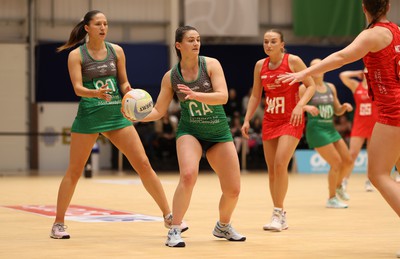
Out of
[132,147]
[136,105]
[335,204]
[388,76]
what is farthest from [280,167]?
[335,204]

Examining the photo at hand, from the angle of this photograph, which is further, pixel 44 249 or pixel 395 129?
pixel 44 249

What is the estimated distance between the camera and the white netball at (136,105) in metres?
7.47

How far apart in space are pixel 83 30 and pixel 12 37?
669 inches

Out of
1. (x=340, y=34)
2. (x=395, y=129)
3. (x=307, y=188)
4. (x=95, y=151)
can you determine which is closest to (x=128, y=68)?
(x=95, y=151)

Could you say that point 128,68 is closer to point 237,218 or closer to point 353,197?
point 353,197

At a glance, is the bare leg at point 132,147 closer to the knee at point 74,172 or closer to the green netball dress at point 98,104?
the green netball dress at point 98,104

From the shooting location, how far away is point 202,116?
753 centimetres

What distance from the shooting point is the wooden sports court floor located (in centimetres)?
702

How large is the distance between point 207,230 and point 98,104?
1.75 metres

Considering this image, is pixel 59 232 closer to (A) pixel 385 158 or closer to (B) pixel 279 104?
(B) pixel 279 104

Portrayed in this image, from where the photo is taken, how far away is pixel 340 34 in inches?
990

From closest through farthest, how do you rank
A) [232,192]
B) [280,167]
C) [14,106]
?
1. [232,192]
2. [280,167]
3. [14,106]

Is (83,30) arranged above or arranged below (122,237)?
above

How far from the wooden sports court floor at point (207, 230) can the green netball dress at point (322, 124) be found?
914 mm
